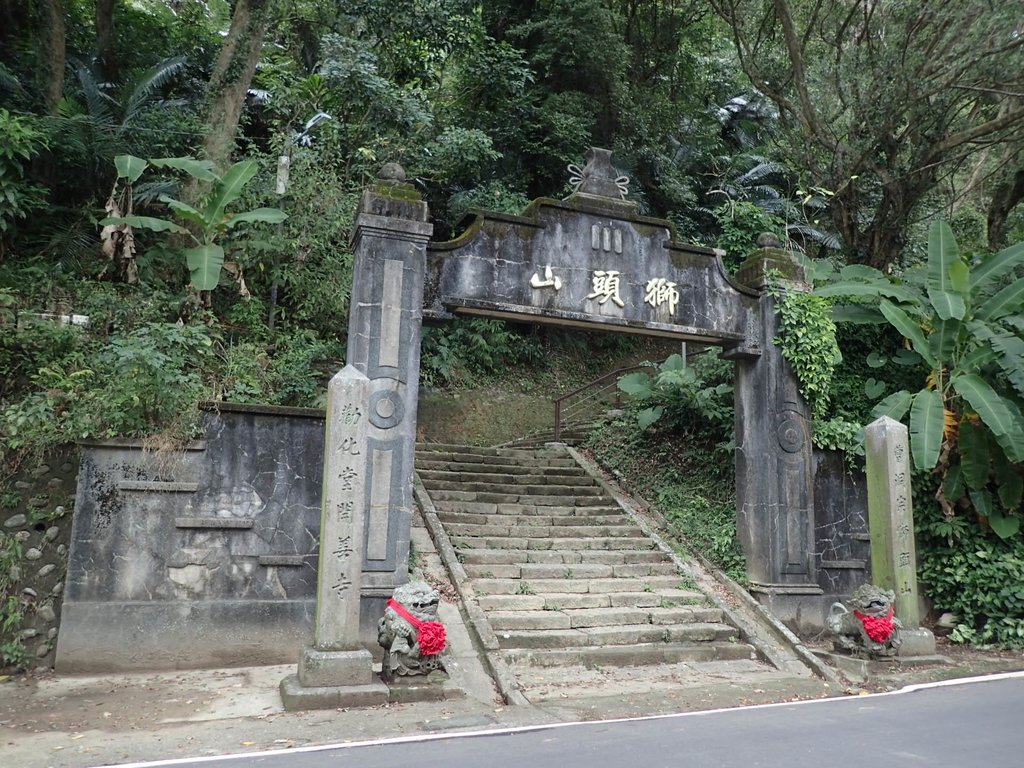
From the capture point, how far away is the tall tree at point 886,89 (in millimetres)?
10891

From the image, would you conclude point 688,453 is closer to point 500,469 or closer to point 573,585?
point 500,469

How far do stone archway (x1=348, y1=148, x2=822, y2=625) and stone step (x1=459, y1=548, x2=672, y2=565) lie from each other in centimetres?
124

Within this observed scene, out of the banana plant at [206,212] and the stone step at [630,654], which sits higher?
the banana plant at [206,212]

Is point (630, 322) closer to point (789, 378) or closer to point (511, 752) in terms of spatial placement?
point (789, 378)

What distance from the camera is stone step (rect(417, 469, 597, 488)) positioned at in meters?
10.7

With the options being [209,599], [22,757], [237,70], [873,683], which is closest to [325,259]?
[237,70]

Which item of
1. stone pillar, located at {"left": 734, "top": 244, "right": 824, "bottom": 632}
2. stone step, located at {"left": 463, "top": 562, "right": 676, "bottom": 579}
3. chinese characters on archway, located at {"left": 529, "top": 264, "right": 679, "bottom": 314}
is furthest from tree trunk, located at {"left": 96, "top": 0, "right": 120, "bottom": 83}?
stone pillar, located at {"left": 734, "top": 244, "right": 824, "bottom": 632}

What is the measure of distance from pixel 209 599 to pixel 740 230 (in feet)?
31.8

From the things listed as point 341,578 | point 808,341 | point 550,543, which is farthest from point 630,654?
point 808,341

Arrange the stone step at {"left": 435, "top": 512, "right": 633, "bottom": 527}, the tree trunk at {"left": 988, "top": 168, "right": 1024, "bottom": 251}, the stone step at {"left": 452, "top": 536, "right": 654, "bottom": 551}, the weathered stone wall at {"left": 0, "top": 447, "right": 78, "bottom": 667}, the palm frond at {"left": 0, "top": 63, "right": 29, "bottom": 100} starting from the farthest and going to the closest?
the tree trunk at {"left": 988, "top": 168, "right": 1024, "bottom": 251}
the palm frond at {"left": 0, "top": 63, "right": 29, "bottom": 100}
the stone step at {"left": 435, "top": 512, "right": 633, "bottom": 527}
the stone step at {"left": 452, "top": 536, "right": 654, "bottom": 551}
the weathered stone wall at {"left": 0, "top": 447, "right": 78, "bottom": 667}

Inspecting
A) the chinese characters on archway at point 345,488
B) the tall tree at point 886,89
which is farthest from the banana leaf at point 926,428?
the chinese characters on archway at point 345,488

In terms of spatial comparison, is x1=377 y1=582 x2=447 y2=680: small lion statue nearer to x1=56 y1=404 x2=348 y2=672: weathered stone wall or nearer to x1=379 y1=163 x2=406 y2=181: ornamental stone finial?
x1=56 y1=404 x2=348 y2=672: weathered stone wall

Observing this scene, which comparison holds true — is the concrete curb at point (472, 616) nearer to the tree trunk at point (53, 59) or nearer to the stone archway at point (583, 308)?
the stone archway at point (583, 308)

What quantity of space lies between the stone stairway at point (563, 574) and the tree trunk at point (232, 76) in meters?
5.71
